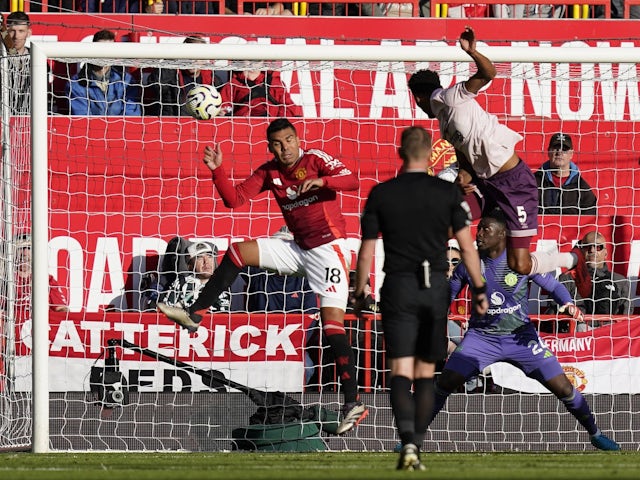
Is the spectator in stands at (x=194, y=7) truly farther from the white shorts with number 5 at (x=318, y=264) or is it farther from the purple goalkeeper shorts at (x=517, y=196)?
the purple goalkeeper shorts at (x=517, y=196)

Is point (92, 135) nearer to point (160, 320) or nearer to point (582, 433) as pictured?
point (160, 320)

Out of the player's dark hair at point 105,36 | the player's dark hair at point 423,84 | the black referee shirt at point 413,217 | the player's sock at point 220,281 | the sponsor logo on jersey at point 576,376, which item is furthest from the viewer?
the player's dark hair at point 105,36

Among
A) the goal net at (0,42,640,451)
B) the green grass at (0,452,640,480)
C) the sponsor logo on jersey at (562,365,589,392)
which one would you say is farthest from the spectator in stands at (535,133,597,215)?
the green grass at (0,452,640,480)

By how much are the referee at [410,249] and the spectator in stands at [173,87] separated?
22.1 feet

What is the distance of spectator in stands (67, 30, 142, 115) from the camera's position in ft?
45.5

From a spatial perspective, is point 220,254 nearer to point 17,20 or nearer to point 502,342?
point 17,20

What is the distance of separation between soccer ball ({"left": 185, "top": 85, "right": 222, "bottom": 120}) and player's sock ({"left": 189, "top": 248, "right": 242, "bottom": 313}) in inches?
76.6

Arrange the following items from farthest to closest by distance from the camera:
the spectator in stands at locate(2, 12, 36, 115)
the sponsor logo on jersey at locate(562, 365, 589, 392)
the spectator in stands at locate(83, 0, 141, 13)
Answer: the spectator in stands at locate(83, 0, 141, 13) → the sponsor logo on jersey at locate(562, 365, 589, 392) → the spectator in stands at locate(2, 12, 36, 115)

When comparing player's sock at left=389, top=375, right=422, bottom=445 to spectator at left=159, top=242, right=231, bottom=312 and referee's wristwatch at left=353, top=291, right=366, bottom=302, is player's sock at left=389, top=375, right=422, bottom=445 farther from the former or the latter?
spectator at left=159, top=242, right=231, bottom=312

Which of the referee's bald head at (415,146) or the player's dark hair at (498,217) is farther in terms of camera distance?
the player's dark hair at (498,217)

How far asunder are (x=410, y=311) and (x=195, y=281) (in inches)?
216

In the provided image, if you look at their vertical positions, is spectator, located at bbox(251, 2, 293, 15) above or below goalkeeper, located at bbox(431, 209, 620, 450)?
above

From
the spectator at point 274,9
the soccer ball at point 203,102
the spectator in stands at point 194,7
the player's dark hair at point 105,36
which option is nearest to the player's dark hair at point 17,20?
the player's dark hair at point 105,36

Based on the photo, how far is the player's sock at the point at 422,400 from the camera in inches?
303
